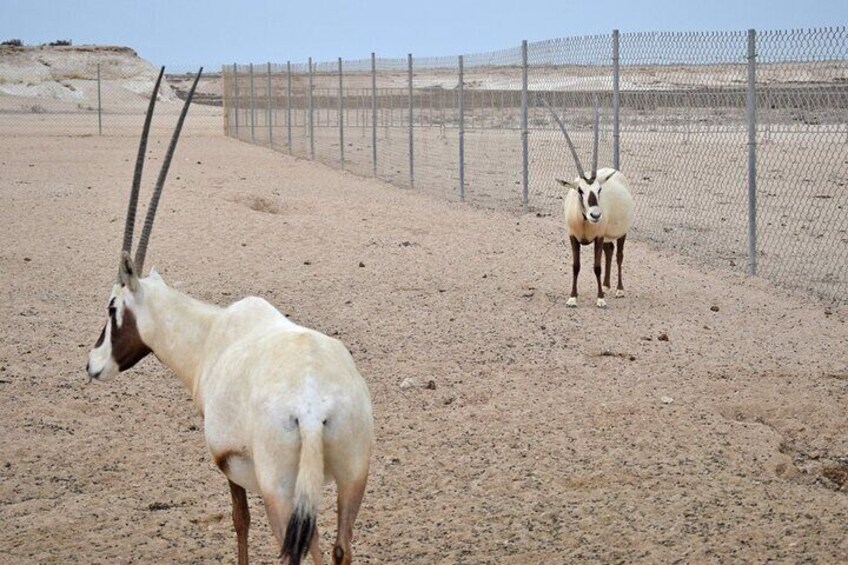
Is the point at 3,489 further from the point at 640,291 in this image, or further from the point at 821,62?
the point at 821,62

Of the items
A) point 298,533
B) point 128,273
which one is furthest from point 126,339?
point 298,533

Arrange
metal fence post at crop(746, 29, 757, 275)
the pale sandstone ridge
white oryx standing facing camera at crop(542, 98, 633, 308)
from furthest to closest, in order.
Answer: the pale sandstone ridge, metal fence post at crop(746, 29, 757, 275), white oryx standing facing camera at crop(542, 98, 633, 308)

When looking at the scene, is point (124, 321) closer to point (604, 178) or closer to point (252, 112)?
point (604, 178)

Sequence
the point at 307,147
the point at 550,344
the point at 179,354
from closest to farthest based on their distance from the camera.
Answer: the point at 179,354, the point at 550,344, the point at 307,147

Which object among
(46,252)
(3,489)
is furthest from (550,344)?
(46,252)

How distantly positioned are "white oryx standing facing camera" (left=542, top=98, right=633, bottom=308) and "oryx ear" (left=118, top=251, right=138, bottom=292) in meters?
6.08

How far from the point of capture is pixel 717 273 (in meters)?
13.3

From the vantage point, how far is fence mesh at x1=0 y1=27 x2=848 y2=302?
13.7 metres

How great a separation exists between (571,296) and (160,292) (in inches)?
245

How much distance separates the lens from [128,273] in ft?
18.6

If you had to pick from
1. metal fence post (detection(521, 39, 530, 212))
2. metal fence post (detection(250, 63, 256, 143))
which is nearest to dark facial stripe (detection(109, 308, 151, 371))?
metal fence post (detection(521, 39, 530, 212))

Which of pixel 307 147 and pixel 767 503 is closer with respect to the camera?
pixel 767 503

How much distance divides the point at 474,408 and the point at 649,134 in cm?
1210

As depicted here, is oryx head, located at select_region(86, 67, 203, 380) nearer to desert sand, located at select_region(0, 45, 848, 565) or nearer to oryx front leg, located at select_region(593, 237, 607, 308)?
desert sand, located at select_region(0, 45, 848, 565)
